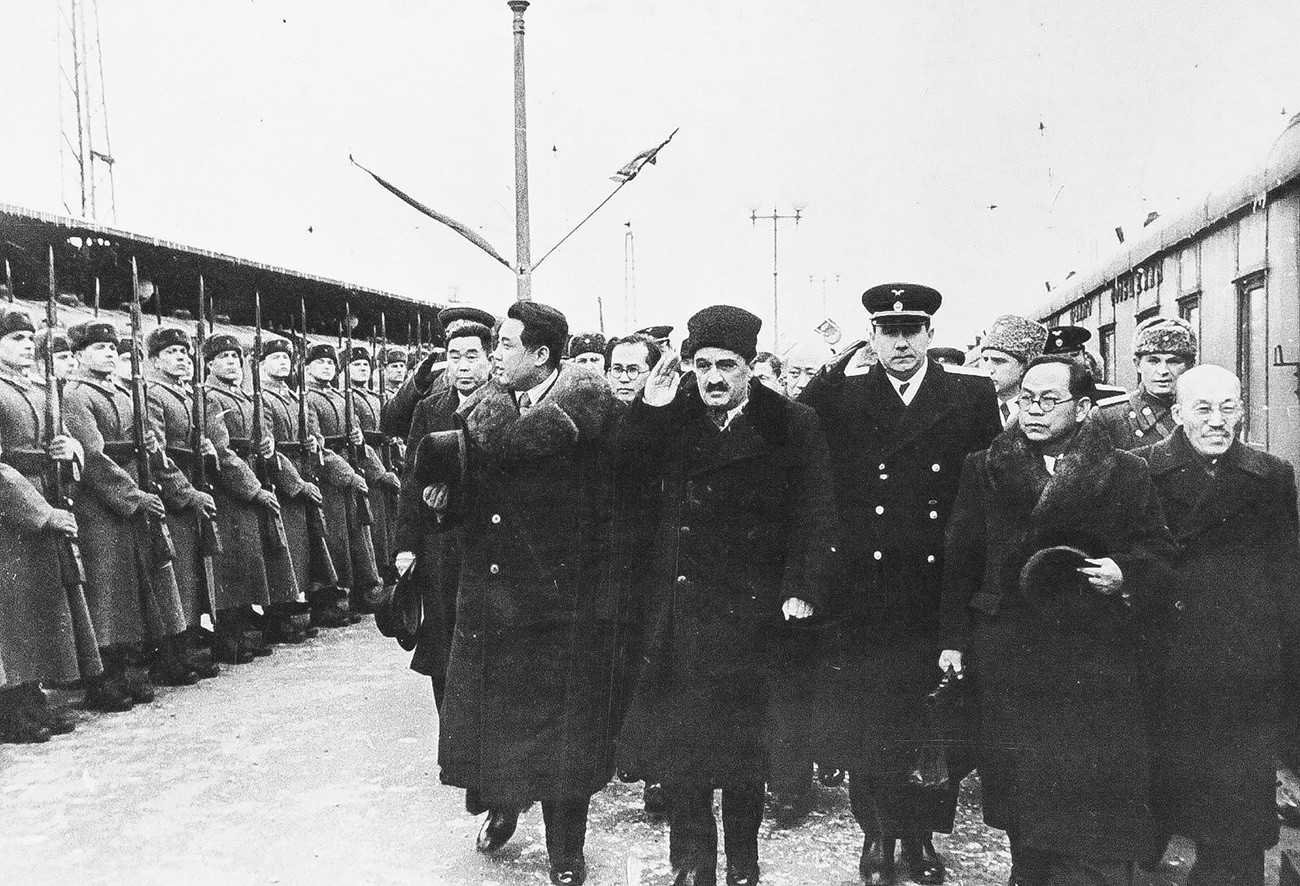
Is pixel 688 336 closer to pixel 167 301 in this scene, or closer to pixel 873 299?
pixel 873 299

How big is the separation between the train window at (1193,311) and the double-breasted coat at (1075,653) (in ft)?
10.0

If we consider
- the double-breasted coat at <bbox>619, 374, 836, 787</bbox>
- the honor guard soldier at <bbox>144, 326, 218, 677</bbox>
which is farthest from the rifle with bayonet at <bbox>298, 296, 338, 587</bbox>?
the double-breasted coat at <bbox>619, 374, 836, 787</bbox>

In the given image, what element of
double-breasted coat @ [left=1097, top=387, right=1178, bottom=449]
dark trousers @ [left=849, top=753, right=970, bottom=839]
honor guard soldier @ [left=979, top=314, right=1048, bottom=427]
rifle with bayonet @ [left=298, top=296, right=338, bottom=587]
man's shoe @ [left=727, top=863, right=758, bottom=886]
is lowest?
man's shoe @ [left=727, top=863, right=758, bottom=886]

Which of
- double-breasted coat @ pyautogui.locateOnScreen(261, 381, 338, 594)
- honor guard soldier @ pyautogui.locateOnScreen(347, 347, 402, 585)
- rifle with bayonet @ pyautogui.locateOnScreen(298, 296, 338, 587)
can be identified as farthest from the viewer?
honor guard soldier @ pyautogui.locateOnScreen(347, 347, 402, 585)

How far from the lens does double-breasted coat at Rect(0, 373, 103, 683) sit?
588 centimetres

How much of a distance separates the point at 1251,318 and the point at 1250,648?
2.34 meters

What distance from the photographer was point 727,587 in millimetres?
3855

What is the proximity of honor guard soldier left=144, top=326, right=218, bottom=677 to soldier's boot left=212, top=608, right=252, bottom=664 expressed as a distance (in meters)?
0.25

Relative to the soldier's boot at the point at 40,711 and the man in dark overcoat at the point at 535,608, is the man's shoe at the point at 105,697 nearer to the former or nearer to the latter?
the soldier's boot at the point at 40,711

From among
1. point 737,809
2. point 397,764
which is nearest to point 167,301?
point 397,764

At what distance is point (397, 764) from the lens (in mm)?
5535

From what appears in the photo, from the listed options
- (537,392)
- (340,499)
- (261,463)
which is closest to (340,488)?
(340,499)

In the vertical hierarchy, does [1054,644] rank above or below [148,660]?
above

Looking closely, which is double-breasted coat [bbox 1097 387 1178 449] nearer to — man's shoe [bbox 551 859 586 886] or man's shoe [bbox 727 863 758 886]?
man's shoe [bbox 727 863 758 886]
